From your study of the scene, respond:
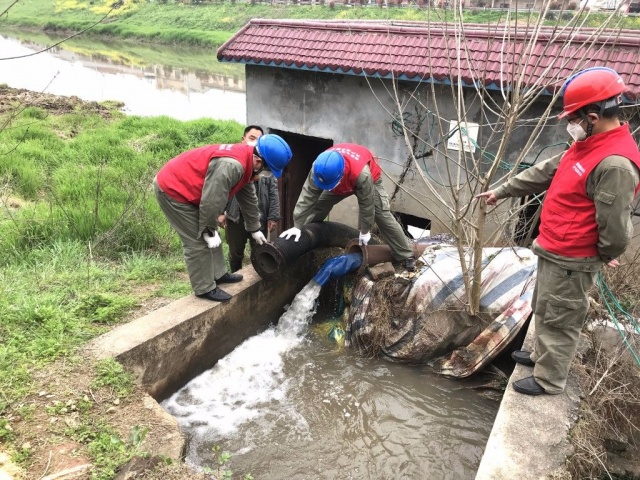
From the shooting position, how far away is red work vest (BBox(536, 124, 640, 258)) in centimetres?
259

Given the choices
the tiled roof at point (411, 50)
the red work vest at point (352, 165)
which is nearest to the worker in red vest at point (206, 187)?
the red work vest at point (352, 165)

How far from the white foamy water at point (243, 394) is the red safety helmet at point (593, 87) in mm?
2889

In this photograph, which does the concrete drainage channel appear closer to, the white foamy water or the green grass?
the white foamy water

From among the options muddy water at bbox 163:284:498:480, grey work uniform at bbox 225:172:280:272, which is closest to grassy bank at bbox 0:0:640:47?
grey work uniform at bbox 225:172:280:272

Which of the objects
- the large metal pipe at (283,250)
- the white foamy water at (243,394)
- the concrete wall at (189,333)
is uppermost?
the large metal pipe at (283,250)

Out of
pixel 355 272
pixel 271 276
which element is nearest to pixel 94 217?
pixel 271 276

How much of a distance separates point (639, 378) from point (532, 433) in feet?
4.09

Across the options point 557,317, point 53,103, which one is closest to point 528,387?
point 557,317

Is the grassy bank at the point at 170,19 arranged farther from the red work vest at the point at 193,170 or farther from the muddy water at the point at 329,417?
the muddy water at the point at 329,417

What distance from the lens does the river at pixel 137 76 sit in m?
20.5

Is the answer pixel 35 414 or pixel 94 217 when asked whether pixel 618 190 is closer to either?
pixel 35 414

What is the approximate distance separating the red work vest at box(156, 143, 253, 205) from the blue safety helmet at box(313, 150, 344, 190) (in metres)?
0.73

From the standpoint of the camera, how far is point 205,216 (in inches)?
152

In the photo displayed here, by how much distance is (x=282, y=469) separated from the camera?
330 centimetres
